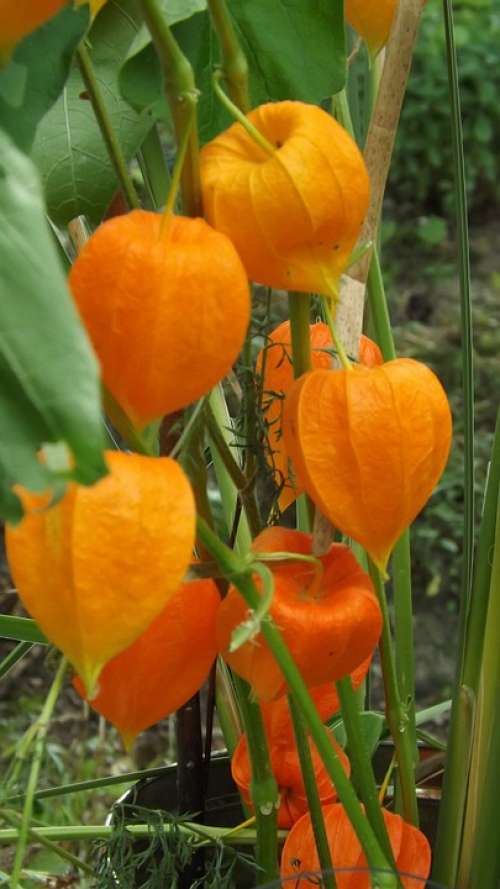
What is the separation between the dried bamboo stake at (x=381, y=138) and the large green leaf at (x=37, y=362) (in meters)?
0.16

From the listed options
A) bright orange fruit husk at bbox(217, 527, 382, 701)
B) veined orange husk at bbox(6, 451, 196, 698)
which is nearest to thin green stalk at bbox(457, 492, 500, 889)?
bright orange fruit husk at bbox(217, 527, 382, 701)

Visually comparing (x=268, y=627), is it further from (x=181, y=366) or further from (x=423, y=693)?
(x=423, y=693)

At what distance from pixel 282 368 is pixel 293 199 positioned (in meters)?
0.14

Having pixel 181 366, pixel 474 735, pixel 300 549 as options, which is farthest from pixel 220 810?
pixel 181 366

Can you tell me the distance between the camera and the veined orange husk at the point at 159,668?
1.13 feet

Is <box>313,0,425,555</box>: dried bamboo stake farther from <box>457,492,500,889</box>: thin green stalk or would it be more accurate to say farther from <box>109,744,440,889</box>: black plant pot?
<box>109,744,440,889</box>: black plant pot

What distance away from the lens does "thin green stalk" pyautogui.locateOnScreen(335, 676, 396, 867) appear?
39 cm

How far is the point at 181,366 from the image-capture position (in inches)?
11.1

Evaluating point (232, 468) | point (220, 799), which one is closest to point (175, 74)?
point (232, 468)

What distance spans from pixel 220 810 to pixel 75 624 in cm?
33

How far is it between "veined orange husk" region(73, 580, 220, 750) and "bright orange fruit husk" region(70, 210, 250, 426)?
0.08 meters

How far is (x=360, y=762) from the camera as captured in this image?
0.40m

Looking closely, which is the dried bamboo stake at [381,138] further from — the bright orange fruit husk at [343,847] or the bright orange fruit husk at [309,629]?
the bright orange fruit husk at [343,847]

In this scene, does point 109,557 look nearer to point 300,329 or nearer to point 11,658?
point 300,329
